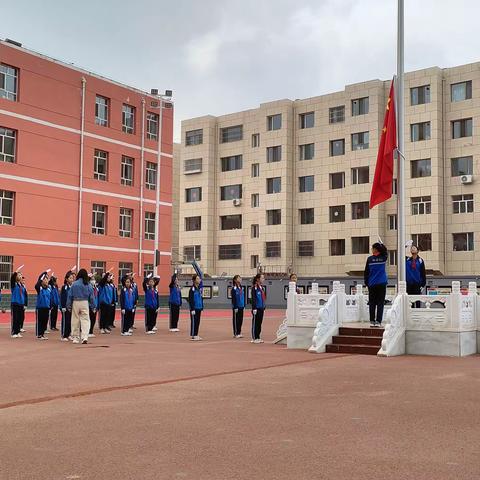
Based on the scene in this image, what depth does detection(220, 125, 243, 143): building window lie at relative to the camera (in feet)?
176

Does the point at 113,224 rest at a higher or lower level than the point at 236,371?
higher

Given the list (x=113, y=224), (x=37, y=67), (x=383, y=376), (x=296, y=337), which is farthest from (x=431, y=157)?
(x=383, y=376)

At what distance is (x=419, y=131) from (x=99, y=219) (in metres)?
21.3

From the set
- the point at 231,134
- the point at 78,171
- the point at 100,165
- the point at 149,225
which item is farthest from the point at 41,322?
the point at 231,134

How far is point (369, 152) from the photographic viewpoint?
46.1 meters

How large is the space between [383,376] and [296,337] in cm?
501

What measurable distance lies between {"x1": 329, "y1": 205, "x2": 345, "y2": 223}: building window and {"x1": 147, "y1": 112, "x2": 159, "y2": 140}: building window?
13.9 metres

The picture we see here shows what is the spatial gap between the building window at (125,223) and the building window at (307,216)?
49.0 feet

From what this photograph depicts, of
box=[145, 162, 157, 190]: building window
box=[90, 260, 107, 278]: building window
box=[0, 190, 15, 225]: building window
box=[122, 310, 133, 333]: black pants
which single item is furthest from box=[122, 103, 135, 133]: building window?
box=[122, 310, 133, 333]: black pants

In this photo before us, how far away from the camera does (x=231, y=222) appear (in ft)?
179

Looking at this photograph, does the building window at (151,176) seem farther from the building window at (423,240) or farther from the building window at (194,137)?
the building window at (423,240)

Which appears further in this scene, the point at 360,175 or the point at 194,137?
the point at 194,137

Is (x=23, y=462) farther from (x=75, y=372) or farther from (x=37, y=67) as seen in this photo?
(x=37, y=67)

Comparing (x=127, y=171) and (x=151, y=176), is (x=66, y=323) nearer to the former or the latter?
(x=127, y=171)
